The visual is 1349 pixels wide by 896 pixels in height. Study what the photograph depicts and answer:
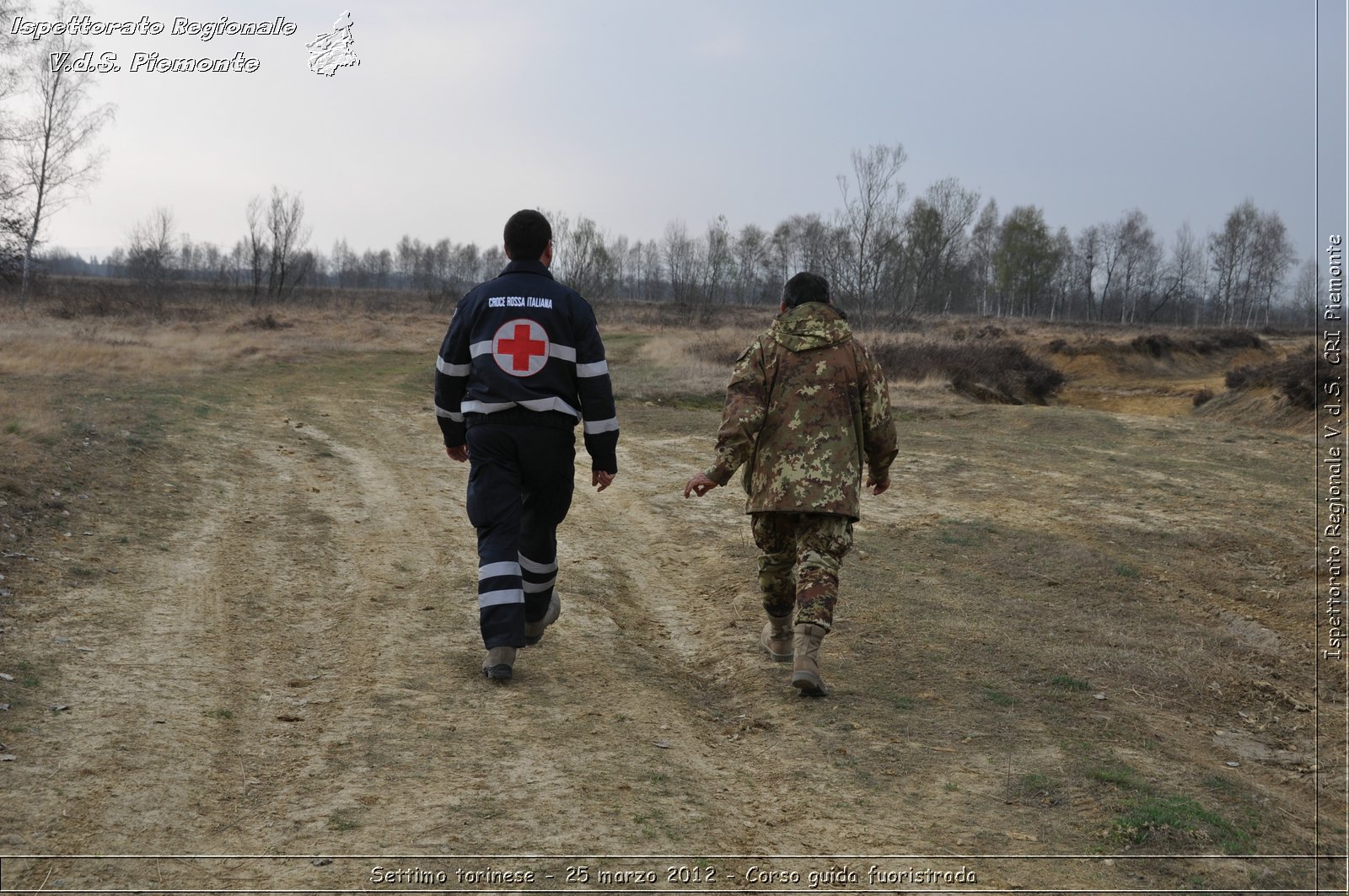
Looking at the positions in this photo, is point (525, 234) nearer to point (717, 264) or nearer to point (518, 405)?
point (518, 405)

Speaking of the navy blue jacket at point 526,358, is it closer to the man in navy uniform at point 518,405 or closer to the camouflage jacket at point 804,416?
the man in navy uniform at point 518,405

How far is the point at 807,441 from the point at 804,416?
0.13 m

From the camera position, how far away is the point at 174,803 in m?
3.35

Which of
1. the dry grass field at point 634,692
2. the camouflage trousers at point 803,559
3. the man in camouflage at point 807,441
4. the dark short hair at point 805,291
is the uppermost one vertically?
the dark short hair at point 805,291

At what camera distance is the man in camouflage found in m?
4.92

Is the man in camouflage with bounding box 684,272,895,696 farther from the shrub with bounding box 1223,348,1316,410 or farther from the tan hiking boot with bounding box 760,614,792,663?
the shrub with bounding box 1223,348,1316,410

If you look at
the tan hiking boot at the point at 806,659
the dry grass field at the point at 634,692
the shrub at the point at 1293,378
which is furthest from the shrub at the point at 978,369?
the tan hiking boot at the point at 806,659

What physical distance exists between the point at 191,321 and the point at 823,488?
42.1 m

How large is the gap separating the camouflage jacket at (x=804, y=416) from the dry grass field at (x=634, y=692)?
1077mm

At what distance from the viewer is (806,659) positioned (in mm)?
4906

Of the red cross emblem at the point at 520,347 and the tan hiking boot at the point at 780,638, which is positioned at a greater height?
the red cross emblem at the point at 520,347

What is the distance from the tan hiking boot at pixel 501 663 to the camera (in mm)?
4855

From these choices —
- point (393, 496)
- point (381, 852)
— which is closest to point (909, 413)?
point (393, 496)

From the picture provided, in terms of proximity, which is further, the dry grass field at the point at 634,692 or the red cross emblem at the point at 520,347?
the red cross emblem at the point at 520,347
